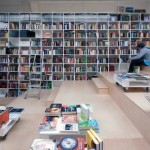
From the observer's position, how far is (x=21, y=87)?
676 centimetres

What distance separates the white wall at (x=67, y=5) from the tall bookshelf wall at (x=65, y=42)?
12.4 inches

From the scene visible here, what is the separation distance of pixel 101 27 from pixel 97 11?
644mm

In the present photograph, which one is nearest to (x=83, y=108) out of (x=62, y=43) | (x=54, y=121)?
(x=54, y=121)

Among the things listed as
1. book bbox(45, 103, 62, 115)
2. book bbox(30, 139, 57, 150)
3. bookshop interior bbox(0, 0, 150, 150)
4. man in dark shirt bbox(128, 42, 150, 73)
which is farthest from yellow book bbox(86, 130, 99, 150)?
bookshop interior bbox(0, 0, 150, 150)

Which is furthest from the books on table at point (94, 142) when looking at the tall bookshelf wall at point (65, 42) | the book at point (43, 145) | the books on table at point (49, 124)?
the tall bookshelf wall at point (65, 42)

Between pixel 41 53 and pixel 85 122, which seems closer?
pixel 85 122

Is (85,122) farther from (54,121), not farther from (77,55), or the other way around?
(77,55)

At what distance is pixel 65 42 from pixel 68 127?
507 cm

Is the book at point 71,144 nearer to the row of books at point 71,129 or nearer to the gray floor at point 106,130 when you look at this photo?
the row of books at point 71,129

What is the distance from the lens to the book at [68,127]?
1.87 meters

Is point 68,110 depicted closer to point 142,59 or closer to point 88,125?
point 88,125

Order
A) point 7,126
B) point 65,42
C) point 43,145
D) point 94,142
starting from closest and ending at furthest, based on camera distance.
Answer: point 94,142 < point 43,145 < point 7,126 < point 65,42

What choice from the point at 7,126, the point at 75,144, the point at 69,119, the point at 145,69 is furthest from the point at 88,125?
the point at 145,69

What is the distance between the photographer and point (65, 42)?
6.71m
